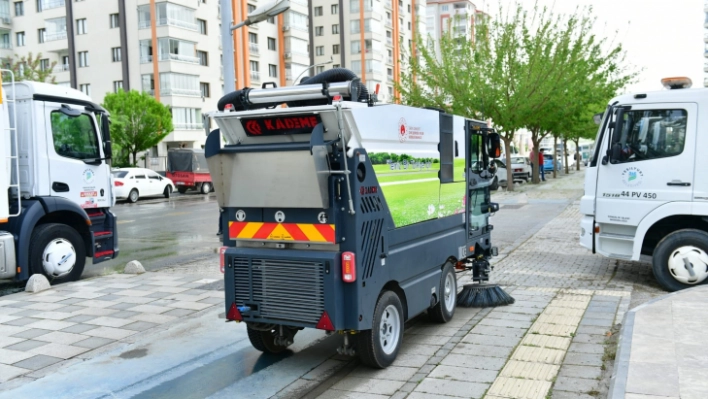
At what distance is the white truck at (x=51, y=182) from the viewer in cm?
923

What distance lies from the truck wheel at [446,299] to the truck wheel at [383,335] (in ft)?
3.62

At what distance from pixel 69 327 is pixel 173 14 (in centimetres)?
4579

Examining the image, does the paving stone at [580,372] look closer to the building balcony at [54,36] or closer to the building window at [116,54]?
the building window at [116,54]

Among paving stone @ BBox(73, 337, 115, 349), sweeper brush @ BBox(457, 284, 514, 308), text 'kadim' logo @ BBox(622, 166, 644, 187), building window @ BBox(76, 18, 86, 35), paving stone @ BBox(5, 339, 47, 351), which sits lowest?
paving stone @ BBox(73, 337, 115, 349)

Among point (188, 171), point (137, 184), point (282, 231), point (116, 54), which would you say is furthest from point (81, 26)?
point (282, 231)

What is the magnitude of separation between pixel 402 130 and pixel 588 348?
280 centimetres

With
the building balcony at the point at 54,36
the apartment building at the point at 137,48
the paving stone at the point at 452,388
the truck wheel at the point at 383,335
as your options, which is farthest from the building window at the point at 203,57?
the paving stone at the point at 452,388

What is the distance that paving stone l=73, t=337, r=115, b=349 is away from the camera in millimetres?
6613

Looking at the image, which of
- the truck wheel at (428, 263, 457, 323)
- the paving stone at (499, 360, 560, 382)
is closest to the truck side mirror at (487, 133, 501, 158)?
the truck wheel at (428, 263, 457, 323)

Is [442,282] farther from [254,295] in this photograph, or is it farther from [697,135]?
[697,135]

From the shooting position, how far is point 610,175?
30.4 feet

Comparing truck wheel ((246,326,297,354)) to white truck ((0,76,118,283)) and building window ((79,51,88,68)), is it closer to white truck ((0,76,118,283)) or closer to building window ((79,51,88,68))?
white truck ((0,76,118,283))

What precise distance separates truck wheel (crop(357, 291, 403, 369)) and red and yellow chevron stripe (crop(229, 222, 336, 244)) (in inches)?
32.3

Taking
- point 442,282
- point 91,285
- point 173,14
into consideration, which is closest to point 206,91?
point 173,14
